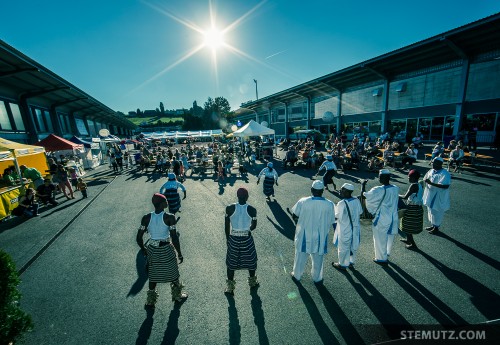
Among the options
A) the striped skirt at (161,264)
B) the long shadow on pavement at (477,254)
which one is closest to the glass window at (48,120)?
the striped skirt at (161,264)

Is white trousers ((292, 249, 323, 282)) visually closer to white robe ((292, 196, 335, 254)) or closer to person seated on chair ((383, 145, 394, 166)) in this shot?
white robe ((292, 196, 335, 254))

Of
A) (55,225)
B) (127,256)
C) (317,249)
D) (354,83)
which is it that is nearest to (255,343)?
(317,249)

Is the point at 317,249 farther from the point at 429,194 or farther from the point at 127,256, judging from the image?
the point at 127,256

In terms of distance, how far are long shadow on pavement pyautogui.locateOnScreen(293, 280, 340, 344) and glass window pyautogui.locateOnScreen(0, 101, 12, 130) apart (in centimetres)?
2419

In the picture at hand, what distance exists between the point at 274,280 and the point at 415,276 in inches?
111

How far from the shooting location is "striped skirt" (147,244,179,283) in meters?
3.41

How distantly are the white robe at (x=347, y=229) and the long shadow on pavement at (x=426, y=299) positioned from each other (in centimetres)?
95

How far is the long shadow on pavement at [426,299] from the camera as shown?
3.21 metres

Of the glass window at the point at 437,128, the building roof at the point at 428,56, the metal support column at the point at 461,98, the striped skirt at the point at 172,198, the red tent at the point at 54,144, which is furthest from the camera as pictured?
the glass window at the point at 437,128

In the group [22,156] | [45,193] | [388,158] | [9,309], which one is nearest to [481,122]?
[388,158]

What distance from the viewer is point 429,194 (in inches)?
225

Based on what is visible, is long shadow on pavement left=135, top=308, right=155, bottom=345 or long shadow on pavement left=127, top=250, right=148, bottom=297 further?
long shadow on pavement left=127, top=250, right=148, bottom=297

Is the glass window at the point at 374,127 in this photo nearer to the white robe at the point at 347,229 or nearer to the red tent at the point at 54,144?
the white robe at the point at 347,229

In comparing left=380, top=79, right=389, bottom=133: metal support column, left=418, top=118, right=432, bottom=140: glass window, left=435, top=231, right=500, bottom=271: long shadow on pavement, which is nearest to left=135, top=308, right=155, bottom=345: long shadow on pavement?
left=435, top=231, right=500, bottom=271: long shadow on pavement
